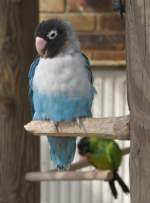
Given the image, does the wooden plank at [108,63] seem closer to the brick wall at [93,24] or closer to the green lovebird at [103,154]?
the brick wall at [93,24]

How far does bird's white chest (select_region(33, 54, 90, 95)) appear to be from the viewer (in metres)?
1.21

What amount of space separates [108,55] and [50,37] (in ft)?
4.09

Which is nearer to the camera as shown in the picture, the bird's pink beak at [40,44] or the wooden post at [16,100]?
the bird's pink beak at [40,44]

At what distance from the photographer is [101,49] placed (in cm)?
241

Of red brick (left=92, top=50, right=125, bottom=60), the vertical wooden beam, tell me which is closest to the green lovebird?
red brick (left=92, top=50, right=125, bottom=60)

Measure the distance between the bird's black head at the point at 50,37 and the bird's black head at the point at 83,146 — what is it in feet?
4.00

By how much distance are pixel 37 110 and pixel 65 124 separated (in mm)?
138

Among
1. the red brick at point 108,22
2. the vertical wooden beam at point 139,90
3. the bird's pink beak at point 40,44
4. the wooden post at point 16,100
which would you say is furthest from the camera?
the red brick at point 108,22

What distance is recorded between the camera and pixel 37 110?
4.22 ft

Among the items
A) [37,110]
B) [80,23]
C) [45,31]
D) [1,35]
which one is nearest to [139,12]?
[45,31]

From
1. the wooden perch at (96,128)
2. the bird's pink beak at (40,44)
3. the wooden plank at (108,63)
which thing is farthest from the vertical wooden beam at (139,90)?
the wooden plank at (108,63)

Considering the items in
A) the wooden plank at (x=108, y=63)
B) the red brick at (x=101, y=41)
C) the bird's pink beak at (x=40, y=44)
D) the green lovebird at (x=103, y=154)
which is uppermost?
the bird's pink beak at (x=40, y=44)

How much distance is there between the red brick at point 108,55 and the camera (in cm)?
A: 241

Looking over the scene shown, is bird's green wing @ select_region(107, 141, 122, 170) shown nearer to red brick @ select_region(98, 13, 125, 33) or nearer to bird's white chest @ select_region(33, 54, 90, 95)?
red brick @ select_region(98, 13, 125, 33)
